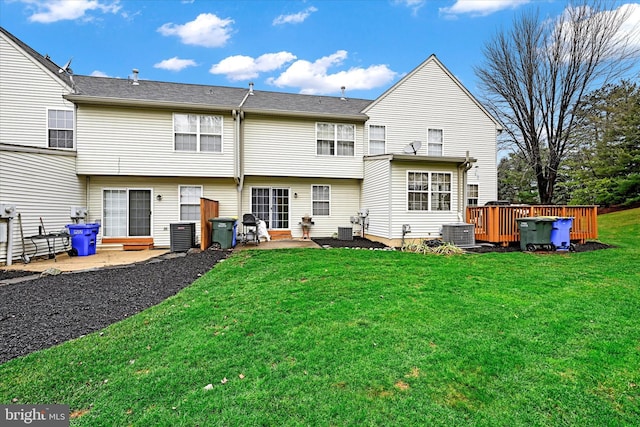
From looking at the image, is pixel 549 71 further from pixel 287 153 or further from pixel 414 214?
pixel 287 153

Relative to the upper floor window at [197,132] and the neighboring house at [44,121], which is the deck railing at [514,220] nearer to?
the upper floor window at [197,132]

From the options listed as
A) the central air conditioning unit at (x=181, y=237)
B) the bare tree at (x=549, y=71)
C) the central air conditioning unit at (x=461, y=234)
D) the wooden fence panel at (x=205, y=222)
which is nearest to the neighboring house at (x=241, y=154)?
the central air conditioning unit at (x=461, y=234)

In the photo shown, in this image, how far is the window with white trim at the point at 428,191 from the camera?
36.7ft

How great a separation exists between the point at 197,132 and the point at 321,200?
5.59m

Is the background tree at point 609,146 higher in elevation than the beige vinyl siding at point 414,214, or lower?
higher

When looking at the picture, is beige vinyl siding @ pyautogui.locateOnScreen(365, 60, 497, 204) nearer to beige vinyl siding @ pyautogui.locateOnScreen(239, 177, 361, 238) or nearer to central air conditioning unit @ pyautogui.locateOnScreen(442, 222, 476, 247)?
beige vinyl siding @ pyautogui.locateOnScreen(239, 177, 361, 238)

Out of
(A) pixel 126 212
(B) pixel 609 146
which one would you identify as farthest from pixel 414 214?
(B) pixel 609 146

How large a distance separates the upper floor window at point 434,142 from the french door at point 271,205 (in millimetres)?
6867

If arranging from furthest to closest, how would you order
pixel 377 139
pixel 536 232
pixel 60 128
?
1. pixel 377 139
2. pixel 60 128
3. pixel 536 232

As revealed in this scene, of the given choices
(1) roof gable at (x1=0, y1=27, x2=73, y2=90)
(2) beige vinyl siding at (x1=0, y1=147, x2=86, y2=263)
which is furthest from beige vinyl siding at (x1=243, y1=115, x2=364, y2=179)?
(1) roof gable at (x1=0, y1=27, x2=73, y2=90)

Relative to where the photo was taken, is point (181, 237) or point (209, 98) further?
point (209, 98)

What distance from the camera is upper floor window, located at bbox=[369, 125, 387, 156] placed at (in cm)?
1323

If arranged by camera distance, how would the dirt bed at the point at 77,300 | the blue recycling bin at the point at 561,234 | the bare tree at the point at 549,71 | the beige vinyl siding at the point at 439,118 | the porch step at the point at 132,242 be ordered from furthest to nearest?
1. the bare tree at the point at 549,71
2. the beige vinyl siding at the point at 439,118
3. the porch step at the point at 132,242
4. the blue recycling bin at the point at 561,234
5. the dirt bed at the point at 77,300

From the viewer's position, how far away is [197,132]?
1151 cm
